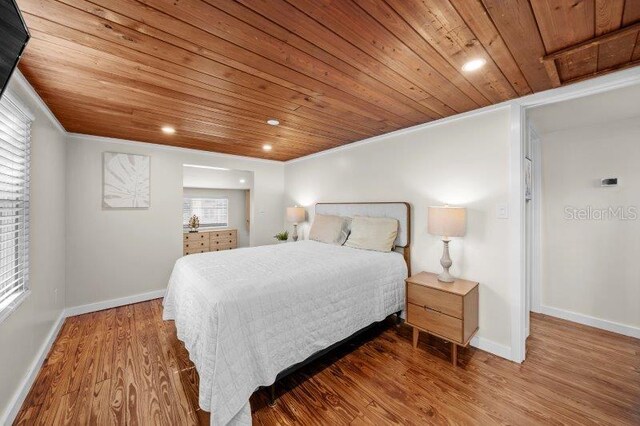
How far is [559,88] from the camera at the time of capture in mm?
2053

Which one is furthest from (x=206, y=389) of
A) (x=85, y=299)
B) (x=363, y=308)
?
(x=85, y=299)

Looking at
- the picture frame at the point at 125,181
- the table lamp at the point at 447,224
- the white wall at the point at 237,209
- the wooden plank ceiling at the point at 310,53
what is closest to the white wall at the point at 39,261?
the wooden plank ceiling at the point at 310,53

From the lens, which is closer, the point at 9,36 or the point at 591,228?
the point at 9,36

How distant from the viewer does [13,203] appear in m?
1.85

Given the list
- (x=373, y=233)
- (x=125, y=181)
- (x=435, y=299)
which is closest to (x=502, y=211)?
(x=435, y=299)

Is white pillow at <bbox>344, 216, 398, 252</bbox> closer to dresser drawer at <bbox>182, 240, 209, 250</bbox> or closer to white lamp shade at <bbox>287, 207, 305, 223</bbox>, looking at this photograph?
white lamp shade at <bbox>287, 207, 305, 223</bbox>

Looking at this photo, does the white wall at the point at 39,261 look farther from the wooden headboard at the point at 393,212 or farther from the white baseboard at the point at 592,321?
the white baseboard at the point at 592,321

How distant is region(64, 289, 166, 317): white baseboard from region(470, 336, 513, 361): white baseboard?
4.12 meters

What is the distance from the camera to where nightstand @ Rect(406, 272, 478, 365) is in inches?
85.7

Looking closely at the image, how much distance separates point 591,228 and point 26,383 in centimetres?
535

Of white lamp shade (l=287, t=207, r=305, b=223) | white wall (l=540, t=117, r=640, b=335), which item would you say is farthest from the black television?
white wall (l=540, t=117, r=640, b=335)

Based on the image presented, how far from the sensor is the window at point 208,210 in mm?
6594

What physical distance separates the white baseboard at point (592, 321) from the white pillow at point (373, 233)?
2.16m

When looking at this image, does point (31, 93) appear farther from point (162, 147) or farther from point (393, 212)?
point (393, 212)
